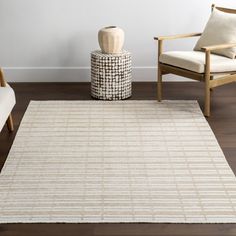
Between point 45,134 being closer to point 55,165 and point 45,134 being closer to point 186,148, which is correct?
point 55,165

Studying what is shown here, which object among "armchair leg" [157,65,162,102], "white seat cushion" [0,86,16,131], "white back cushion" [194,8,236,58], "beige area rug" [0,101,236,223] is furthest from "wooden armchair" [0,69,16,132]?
"white back cushion" [194,8,236,58]

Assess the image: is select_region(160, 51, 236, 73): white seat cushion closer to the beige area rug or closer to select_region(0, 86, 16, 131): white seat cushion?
the beige area rug

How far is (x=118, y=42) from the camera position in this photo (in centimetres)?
427

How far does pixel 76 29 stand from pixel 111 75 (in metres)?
0.77

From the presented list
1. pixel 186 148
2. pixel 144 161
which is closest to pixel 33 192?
pixel 144 161

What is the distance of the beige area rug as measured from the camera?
2568mm

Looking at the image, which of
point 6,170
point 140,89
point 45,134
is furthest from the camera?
point 140,89

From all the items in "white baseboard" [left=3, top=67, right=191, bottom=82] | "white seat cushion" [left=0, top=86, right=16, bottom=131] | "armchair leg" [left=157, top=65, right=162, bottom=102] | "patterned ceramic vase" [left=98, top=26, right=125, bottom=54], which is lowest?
"white baseboard" [left=3, top=67, right=191, bottom=82]

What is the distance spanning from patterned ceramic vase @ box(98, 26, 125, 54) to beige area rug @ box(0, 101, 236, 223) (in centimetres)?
51

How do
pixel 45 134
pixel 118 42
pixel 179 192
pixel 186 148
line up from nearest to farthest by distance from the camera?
pixel 179 192, pixel 186 148, pixel 45 134, pixel 118 42

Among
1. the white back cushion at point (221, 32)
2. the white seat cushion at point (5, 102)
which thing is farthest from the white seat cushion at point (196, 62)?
the white seat cushion at point (5, 102)

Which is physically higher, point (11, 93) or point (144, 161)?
point (11, 93)

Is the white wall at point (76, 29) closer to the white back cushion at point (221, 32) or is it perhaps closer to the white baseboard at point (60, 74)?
the white baseboard at point (60, 74)

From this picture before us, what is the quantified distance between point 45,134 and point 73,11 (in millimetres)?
1607
